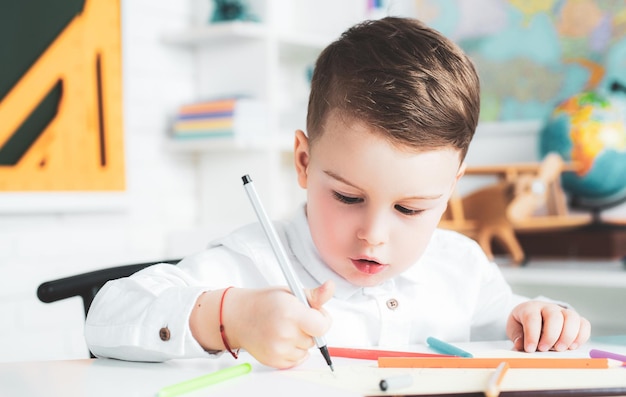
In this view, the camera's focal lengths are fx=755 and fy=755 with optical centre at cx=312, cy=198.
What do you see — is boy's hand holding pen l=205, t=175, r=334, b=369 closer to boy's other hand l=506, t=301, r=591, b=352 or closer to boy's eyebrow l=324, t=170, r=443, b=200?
boy's eyebrow l=324, t=170, r=443, b=200

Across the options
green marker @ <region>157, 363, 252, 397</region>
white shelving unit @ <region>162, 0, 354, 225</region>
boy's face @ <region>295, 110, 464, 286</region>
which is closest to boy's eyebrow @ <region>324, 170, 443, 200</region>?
boy's face @ <region>295, 110, 464, 286</region>

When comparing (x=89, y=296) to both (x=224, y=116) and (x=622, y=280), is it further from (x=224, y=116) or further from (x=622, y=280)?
(x=224, y=116)

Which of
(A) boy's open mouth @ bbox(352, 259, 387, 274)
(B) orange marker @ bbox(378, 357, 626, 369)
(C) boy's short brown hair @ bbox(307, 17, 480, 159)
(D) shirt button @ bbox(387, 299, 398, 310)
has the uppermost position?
(C) boy's short brown hair @ bbox(307, 17, 480, 159)

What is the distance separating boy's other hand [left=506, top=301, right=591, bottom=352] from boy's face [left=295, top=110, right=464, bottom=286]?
144mm

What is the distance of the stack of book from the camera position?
7.40ft

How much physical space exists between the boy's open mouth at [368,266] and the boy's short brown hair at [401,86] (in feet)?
0.46

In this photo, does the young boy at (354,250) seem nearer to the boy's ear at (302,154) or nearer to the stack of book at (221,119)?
the boy's ear at (302,154)

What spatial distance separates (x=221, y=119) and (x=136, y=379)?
169 centimetres

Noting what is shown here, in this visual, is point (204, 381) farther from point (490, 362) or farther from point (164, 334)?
point (490, 362)

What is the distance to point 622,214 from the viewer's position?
2068 mm

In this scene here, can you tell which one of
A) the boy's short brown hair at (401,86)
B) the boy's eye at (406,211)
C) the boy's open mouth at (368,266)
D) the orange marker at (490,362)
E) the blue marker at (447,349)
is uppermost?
the boy's short brown hair at (401,86)

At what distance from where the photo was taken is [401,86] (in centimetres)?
84

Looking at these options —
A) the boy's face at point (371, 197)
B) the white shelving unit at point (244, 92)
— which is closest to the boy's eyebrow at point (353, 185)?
the boy's face at point (371, 197)

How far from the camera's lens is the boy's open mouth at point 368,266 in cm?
85
